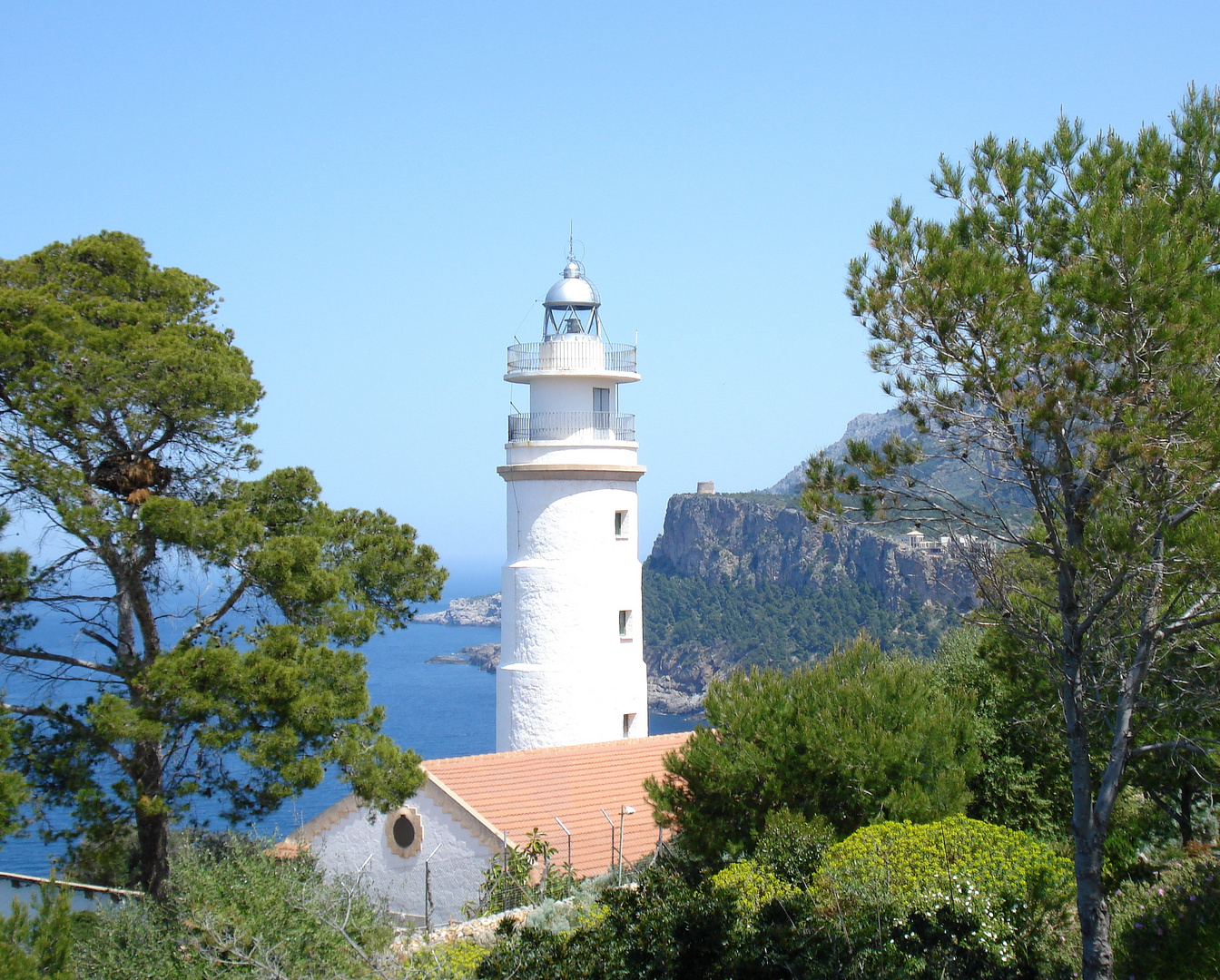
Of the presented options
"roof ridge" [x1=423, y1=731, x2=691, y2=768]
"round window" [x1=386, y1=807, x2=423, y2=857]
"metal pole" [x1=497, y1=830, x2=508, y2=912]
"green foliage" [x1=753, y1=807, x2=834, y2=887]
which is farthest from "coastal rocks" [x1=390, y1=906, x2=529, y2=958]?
"roof ridge" [x1=423, y1=731, x2=691, y2=768]

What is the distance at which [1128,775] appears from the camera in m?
10.8

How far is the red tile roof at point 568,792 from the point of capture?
1366 centimetres

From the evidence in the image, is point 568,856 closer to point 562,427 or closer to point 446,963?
point 446,963

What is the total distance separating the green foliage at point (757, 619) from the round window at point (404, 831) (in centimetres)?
7154

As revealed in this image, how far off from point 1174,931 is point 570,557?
10673mm

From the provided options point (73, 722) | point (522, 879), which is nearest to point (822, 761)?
point (522, 879)

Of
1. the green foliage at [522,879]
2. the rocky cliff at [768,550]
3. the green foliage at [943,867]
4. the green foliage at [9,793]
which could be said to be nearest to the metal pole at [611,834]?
the green foliage at [522,879]

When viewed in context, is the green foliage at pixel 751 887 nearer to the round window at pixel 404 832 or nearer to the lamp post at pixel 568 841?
the lamp post at pixel 568 841

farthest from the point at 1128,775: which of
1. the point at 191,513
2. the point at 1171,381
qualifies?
the point at 191,513

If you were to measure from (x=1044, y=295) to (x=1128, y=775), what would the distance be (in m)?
5.12

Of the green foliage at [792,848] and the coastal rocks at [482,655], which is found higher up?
the green foliage at [792,848]

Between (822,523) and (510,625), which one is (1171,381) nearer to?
(822,523)

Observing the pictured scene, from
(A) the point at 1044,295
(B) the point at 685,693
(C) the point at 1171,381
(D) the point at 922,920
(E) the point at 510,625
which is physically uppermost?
(A) the point at 1044,295

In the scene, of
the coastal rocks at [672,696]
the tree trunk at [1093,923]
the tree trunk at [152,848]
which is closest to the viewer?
the tree trunk at [1093,923]
